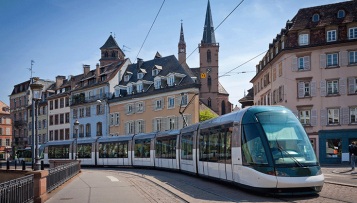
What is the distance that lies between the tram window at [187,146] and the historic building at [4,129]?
68244 mm

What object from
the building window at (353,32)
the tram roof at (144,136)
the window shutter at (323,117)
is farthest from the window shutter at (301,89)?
the tram roof at (144,136)

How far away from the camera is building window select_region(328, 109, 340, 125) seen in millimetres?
35094

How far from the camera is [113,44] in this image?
263 ft

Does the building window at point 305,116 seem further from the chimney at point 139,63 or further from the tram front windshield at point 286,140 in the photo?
the chimney at point 139,63

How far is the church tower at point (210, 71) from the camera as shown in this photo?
8644 cm

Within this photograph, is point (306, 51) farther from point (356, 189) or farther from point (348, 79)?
point (356, 189)

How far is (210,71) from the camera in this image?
8762cm

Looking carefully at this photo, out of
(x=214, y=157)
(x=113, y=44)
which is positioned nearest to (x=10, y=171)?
(x=214, y=157)

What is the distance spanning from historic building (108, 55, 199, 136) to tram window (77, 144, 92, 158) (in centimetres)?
1375

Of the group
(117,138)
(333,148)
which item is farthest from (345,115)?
(117,138)

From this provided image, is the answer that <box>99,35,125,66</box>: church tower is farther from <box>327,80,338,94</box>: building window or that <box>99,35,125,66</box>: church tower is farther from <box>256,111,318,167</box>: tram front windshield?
<box>256,111,318,167</box>: tram front windshield

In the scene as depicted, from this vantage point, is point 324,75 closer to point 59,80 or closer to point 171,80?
point 171,80

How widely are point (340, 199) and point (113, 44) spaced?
2905 inches

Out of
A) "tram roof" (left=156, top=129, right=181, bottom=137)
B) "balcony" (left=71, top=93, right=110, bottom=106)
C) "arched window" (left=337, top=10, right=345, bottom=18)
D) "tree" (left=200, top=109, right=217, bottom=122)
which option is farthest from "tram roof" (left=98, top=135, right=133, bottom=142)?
"tree" (left=200, top=109, right=217, bottom=122)
